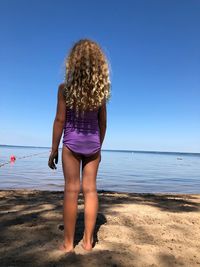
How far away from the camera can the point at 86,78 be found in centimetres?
351

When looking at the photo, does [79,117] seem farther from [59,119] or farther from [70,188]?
[70,188]

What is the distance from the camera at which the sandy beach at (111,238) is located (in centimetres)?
323

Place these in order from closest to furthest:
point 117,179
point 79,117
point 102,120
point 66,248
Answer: point 66,248 < point 79,117 < point 102,120 < point 117,179

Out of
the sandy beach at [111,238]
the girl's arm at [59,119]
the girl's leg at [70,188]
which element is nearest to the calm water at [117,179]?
the sandy beach at [111,238]

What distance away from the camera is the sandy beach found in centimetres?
323

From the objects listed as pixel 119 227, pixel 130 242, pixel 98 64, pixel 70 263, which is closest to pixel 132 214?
pixel 119 227

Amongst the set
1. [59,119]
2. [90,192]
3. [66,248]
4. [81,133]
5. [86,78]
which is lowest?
[66,248]

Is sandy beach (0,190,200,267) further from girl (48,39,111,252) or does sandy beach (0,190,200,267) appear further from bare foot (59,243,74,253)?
girl (48,39,111,252)

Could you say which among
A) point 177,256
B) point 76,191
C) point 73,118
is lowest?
point 177,256

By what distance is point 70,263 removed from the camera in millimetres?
3117

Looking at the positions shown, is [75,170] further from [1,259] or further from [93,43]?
[93,43]

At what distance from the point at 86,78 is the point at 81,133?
0.52 m

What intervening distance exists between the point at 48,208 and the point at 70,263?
2.20 meters

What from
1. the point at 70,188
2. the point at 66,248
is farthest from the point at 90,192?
the point at 66,248
